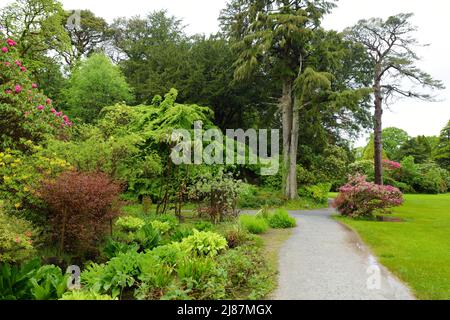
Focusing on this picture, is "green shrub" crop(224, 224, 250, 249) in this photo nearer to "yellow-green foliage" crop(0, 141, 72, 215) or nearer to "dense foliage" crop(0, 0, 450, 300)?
"dense foliage" crop(0, 0, 450, 300)

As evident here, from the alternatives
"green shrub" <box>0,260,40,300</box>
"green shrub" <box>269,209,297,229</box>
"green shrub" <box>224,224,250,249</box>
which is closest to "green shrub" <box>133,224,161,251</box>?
"green shrub" <box>224,224,250,249</box>

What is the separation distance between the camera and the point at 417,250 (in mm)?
7902

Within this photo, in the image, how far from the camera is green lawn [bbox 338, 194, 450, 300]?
219 inches

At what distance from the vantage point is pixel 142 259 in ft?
18.4

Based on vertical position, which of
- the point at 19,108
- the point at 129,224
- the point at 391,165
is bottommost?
the point at 129,224

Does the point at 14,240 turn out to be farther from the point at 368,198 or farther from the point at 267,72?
the point at 267,72

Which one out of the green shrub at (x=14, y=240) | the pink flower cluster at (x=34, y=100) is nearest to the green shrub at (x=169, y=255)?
the green shrub at (x=14, y=240)

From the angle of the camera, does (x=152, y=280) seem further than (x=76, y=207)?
No

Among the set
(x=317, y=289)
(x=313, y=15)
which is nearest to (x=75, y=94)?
(x=313, y=15)

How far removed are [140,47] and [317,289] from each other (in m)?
23.9

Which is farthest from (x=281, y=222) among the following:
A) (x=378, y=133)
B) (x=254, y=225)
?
(x=378, y=133)

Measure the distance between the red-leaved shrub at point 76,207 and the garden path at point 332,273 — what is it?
151 inches

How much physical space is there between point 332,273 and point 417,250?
3.12m
